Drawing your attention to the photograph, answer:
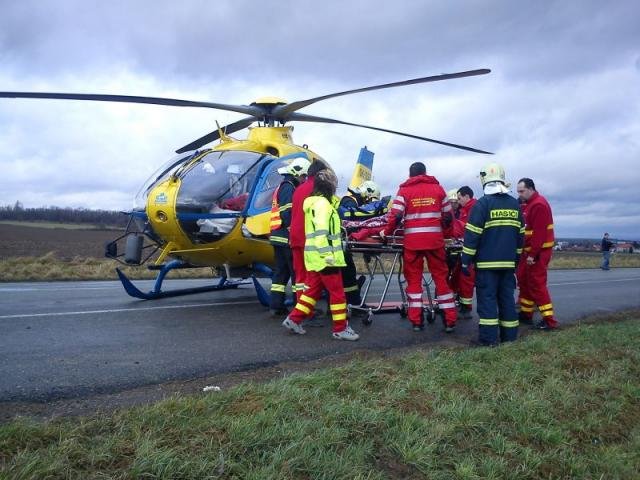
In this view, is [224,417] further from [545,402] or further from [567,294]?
[567,294]

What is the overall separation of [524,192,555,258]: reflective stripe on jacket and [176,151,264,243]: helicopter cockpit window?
4.07m

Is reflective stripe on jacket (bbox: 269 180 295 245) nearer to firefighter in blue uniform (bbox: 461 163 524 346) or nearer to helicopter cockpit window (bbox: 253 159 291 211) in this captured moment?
helicopter cockpit window (bbox: 253 159 291 211)

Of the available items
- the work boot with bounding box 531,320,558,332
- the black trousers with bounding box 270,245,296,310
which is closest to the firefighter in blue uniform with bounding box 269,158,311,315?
the black trousers with bounding box 270,245,296,310

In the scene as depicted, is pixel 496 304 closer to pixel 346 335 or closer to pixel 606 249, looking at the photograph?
pixel 346 335

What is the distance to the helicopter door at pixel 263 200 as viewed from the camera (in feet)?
25.1

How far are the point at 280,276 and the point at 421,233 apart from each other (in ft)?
6.50

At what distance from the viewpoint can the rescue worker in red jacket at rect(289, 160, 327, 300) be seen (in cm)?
637

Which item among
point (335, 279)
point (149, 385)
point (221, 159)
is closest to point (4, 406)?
point (149, 385)

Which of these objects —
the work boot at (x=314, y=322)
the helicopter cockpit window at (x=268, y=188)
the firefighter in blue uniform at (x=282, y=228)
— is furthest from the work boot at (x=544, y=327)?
the helicopter cockpit window at (x=268, y=188)

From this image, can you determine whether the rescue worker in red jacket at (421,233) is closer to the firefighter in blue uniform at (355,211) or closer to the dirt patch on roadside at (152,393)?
the firefighter in blue uniform at (355,211)

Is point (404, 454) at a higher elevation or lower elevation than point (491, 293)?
lower

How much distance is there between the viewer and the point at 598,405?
12.3 feet

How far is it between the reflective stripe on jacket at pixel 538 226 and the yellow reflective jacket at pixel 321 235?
3.05 m

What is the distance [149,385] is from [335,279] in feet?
8.22
